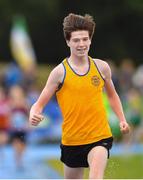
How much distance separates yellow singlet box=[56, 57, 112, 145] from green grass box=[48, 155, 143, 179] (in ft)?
13.1

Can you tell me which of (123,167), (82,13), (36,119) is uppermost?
(82,13)

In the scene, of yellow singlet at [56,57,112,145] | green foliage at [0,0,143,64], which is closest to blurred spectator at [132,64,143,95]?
green foliage at [0,0,143,64]

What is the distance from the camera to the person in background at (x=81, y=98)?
28.2 ft

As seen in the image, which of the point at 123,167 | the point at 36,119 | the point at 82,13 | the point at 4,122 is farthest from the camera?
the point at 82,13

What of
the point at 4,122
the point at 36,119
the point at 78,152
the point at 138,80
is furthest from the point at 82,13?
the point at 36,119

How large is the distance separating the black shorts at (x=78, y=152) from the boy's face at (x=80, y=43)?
0.94 m

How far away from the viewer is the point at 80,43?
8.59 metres

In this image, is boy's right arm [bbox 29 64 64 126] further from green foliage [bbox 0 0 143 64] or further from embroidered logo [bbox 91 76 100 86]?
green foliage [bbox 0 0 143 64]

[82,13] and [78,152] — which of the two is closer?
[78,152]

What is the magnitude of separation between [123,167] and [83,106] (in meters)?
7.43

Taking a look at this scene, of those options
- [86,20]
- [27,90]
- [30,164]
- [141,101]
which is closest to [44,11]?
[141,101]

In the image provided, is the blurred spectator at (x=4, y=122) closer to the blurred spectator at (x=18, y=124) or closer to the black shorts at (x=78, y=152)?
the blurred spectator at (x=18, y=124)

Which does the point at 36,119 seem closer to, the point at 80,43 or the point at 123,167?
the point at 80,43

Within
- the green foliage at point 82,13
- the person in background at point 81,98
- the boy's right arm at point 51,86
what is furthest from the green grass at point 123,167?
the green foliage at point 82,13
